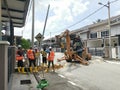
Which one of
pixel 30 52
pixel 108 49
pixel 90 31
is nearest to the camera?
pixel 30 52

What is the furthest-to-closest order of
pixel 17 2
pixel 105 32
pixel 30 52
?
pixel 105 32
pixel 30 52
pixel 17 2

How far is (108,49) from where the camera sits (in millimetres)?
31484

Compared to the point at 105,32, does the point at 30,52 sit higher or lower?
lower

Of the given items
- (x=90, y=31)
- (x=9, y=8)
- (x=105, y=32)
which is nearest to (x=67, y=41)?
(x=9, y=8)

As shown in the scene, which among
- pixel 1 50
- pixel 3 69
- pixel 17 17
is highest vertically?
pixel 17 17

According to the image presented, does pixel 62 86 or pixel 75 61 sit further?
pixel 75 61

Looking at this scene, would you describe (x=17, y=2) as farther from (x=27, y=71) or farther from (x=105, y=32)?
(x=105, y=32)

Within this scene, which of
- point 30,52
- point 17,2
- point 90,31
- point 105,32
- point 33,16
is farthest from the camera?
point 90,31

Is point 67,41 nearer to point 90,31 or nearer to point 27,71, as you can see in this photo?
point 27,71

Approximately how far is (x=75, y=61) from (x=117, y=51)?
7313mm

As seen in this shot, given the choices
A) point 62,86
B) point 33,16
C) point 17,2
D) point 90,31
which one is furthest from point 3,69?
point 90,31

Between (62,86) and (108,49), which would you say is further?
(108,49)

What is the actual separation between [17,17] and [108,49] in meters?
18.8

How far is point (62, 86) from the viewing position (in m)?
10.6
